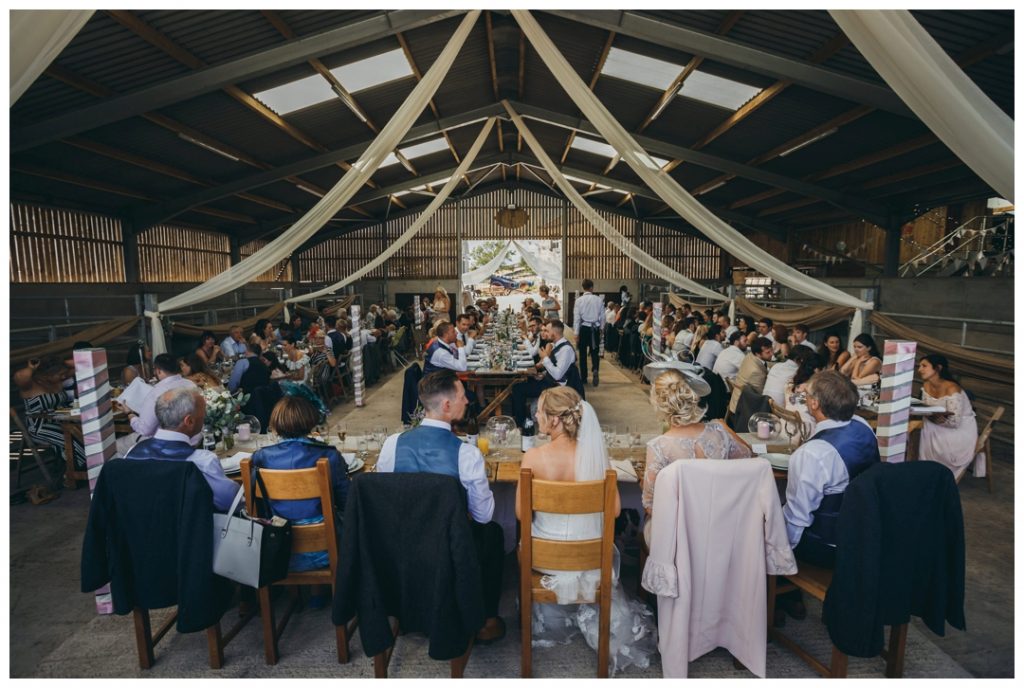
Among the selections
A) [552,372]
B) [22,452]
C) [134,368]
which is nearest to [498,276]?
[552,372]

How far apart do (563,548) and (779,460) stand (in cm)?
150

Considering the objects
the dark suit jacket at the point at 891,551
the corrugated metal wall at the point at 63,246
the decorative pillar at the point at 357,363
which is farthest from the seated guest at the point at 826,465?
the corrugated metal wall at the point at 63,246

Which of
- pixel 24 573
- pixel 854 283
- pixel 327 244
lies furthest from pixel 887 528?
pixel 327 244

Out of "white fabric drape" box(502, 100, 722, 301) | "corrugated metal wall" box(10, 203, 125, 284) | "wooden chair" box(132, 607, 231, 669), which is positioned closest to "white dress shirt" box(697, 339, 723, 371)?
"white fabric drape" box(502, 100, 722, 301)

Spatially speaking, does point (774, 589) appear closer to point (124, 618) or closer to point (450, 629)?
point (450, 629)

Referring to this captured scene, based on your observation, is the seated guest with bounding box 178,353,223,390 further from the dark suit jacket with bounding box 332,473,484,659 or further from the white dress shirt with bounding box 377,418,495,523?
the dark suit jacket with bounding box 332,473,484,659

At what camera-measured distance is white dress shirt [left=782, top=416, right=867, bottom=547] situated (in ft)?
7.59

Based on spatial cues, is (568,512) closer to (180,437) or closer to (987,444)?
(180,437)

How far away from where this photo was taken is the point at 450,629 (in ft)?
7.06

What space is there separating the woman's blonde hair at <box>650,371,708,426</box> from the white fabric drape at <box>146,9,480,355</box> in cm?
307

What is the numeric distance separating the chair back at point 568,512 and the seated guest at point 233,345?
236 inches

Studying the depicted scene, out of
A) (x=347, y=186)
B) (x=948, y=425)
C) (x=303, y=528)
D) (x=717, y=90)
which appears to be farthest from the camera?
(x=717, y=90)

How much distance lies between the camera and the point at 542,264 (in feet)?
55.8

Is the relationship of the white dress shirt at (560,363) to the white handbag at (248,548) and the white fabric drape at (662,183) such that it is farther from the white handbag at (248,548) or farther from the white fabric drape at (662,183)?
the white handbag at (248,548)
